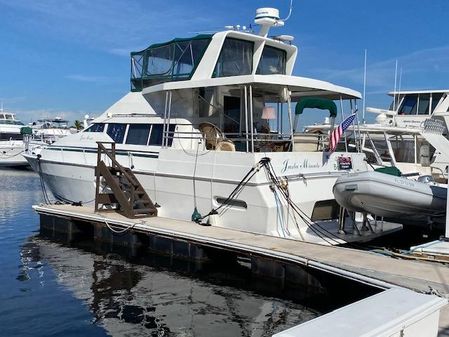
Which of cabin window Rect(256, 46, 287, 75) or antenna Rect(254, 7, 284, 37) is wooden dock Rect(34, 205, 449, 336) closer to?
cabin window Rect(256, 46, 287, 75)

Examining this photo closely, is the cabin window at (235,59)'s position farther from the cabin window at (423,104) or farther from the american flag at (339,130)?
the cabin window at (423,104)

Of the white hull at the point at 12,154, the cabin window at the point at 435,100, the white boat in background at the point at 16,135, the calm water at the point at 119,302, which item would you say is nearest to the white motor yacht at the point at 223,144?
the calm water at the point at 119,302

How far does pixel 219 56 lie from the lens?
42.2 feet

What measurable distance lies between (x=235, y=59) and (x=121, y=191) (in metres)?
4.29

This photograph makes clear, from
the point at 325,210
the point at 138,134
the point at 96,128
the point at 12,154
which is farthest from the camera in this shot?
the point at 12,154

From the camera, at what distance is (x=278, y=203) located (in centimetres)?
1089

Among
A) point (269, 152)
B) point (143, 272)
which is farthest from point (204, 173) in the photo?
point (143, 272)

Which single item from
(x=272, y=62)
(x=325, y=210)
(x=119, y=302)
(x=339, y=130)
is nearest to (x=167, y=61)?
(x=272, y=62)

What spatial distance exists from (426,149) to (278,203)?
1077 centimetres

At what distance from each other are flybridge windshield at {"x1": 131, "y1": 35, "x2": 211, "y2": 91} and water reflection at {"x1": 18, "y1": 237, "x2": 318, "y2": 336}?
5107 mm

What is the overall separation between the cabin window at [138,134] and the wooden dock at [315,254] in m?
2.06

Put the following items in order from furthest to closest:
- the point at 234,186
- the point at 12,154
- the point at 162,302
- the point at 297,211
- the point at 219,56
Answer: the point at 12,154 → the point at 219,56 → the point at 297,211 → the point at 234,186 → the point at 162,302

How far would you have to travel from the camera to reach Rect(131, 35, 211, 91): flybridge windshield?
13.2 metres

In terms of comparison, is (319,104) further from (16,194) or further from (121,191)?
(16,194)
